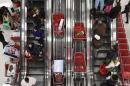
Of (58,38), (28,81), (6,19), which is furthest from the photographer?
(6,19)

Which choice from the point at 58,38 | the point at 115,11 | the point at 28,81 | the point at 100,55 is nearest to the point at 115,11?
the point at 115,11

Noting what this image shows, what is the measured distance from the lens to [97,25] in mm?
7281

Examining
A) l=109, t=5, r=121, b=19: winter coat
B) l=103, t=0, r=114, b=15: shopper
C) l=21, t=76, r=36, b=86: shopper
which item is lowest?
l=21, t=76, r=36, b=86: shopper

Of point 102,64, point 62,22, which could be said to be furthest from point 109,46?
point 62,22

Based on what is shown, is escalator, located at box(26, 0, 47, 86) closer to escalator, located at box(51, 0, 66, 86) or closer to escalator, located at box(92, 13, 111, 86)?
escalator, located at box(51, 0, 66, 86)

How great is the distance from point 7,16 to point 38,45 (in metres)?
0.94

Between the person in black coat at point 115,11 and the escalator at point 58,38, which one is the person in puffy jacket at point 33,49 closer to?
the escalator at point 58,38

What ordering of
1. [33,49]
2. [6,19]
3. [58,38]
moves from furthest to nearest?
[6,19] < [58,38] < [33,49]

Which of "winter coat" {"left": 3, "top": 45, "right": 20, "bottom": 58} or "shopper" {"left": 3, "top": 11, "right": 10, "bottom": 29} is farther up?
"shopper" {"left": 3, "top": 11, "right": 10, "bottom": 29}

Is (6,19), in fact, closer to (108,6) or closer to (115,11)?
(108,6)

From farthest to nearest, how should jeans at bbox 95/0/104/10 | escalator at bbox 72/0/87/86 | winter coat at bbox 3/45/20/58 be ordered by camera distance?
winter coat at bbox 3/45/20/58
jeans at bbox 95/0/104/10
escalator at bbox 72/0/87/86

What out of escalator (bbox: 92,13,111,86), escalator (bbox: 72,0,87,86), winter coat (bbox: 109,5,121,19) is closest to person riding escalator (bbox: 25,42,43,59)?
escalator (bbox: 72,0,87,86)

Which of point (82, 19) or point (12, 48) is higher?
point (82, 19)

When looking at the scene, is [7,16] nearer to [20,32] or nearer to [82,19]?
[20,32]
